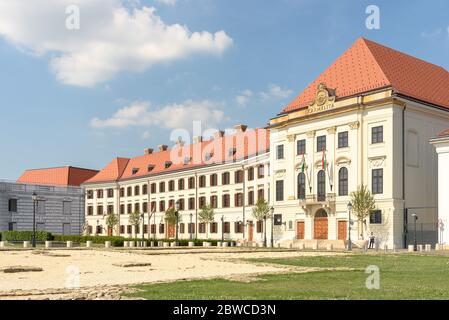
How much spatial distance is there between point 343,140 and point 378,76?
678 centimetres

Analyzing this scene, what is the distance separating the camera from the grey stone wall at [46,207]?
81.9 metres

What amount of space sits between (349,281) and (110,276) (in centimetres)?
822

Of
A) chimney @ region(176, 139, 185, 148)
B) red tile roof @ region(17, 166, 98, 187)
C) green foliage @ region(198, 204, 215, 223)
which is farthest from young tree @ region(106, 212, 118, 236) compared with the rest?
green foliage @ region(198, 204, 215, 223)

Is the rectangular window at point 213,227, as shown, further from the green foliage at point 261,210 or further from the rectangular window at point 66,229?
the rectangular window at point 66,229

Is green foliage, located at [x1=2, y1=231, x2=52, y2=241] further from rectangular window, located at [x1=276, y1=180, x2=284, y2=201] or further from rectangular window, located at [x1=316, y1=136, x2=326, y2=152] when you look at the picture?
rectangular window, located at [x1=316, y1=136, x2=326, y2=152]

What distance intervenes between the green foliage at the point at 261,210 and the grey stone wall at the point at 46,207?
113 ft

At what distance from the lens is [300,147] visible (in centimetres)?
6272

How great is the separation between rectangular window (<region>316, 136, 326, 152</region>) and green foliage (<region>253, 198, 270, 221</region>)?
921cm

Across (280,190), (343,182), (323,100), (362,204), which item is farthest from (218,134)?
(362,204)

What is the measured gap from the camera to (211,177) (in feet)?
261

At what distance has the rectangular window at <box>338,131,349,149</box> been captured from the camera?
5778 cm
